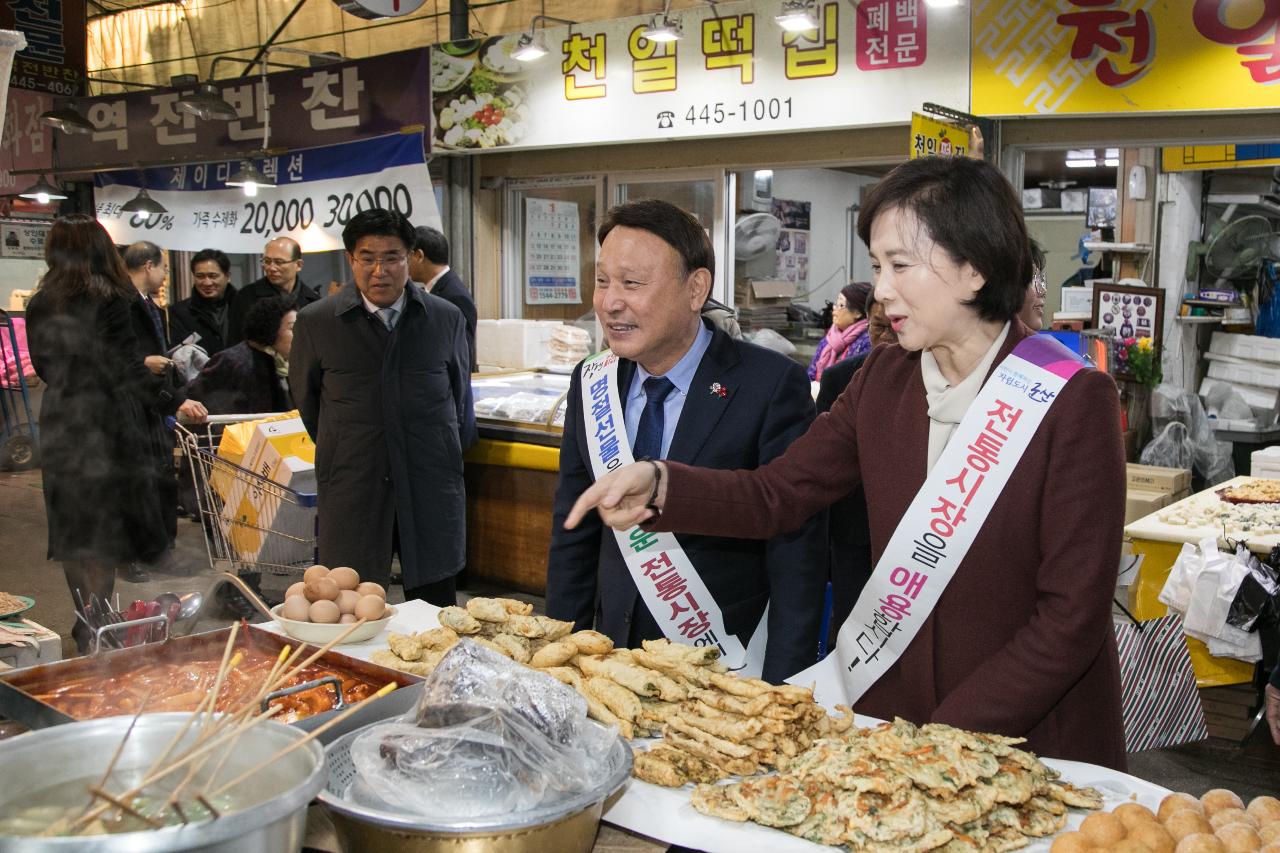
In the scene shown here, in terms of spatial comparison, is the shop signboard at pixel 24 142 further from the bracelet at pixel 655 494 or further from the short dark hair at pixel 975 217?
the short dark hair at pixel 975 217

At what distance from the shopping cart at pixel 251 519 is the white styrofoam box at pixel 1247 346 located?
27.0ft

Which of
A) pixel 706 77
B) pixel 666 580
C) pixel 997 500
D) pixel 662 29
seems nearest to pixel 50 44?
pixel 662 29

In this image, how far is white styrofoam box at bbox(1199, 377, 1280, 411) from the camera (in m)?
9.50

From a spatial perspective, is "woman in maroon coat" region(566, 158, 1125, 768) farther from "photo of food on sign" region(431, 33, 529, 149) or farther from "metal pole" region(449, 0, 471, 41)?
"metal pole" region(449, 0, 471, 41)

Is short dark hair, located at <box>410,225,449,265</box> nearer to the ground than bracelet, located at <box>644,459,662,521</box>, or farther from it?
farther from it

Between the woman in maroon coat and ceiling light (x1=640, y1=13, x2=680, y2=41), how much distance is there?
5.46 m

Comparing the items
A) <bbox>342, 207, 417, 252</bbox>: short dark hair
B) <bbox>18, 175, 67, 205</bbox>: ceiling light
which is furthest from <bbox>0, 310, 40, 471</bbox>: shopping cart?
<bbox>342, 207, 417, 252</bbox>: short dark hair

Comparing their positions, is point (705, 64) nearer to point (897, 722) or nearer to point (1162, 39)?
point (1162, 39)

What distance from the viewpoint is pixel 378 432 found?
4.89m

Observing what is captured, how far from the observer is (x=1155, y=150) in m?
9.83

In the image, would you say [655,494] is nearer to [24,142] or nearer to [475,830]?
[475,830]

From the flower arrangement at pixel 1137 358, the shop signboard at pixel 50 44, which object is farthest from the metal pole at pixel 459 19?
the flower arrangement at pixel 1137 358

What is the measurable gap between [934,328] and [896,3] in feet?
17.8

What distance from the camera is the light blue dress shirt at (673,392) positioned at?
297 cm
